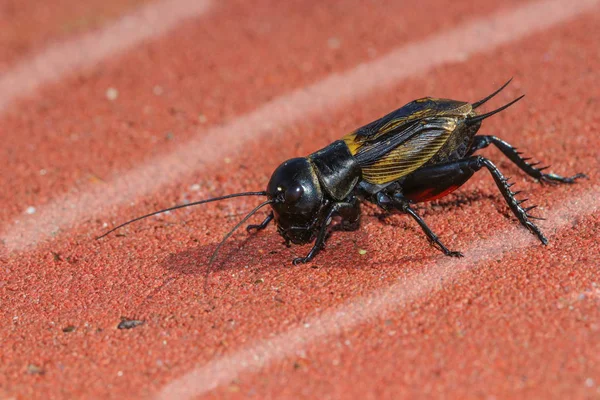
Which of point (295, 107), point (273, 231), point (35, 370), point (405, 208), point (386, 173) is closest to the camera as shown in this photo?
point (35, 370)

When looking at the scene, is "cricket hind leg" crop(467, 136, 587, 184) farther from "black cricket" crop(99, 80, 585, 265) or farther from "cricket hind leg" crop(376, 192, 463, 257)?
"cricket hind leg" crop(376, 192, 463, 257)

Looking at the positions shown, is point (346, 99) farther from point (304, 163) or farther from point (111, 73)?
point (111, 73)

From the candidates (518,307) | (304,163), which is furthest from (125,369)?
(518,307)

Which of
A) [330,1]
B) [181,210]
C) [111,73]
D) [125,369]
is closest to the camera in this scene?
[125,369]

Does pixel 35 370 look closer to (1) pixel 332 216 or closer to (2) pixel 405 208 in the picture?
(1) pixel 332 216

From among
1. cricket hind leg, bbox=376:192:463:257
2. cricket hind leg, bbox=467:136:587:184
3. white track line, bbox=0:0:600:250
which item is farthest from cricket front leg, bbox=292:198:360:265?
white track line, bbox=0:0:600:250

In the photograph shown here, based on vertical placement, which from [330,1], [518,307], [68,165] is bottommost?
[518,307]

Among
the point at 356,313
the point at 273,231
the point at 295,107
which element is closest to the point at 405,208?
the point at 356,313
